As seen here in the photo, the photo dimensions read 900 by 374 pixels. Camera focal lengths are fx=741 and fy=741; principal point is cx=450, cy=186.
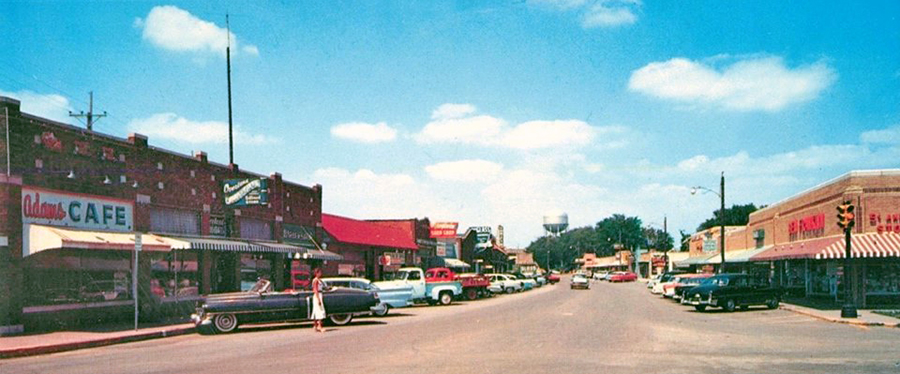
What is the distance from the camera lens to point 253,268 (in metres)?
32.2

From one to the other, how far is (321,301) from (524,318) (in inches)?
293

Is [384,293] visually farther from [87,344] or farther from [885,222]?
[885,222]

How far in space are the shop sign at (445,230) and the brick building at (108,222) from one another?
35.5m

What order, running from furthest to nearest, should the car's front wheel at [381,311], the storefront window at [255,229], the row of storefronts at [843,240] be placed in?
the storefront window at [255,229], the row of storefronts at [843,240], the car's front wheel at [381,311]

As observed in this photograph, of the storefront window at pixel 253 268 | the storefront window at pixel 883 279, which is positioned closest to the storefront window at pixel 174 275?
the storefront window at pixel 253 268

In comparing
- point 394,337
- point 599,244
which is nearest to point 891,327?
point 394,337

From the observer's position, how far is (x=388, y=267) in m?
50.5

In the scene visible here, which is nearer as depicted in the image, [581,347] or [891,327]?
[581,347]

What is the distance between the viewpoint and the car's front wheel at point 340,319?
22250mm

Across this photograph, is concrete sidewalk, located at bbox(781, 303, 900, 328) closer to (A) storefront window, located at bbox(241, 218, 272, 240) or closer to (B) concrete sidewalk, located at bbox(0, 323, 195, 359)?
(B) concrete sidewalk, located at bbox(0, 323, 195, 359)

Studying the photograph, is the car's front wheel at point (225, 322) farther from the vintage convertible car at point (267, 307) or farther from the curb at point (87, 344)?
the curb at point (87, 344)

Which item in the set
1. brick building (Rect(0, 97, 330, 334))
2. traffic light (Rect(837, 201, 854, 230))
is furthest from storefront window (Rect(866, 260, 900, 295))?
brick building (Rect(0, 97, 330, 334))

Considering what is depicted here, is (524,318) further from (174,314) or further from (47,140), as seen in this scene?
(47,140)

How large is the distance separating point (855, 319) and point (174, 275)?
2265cm
